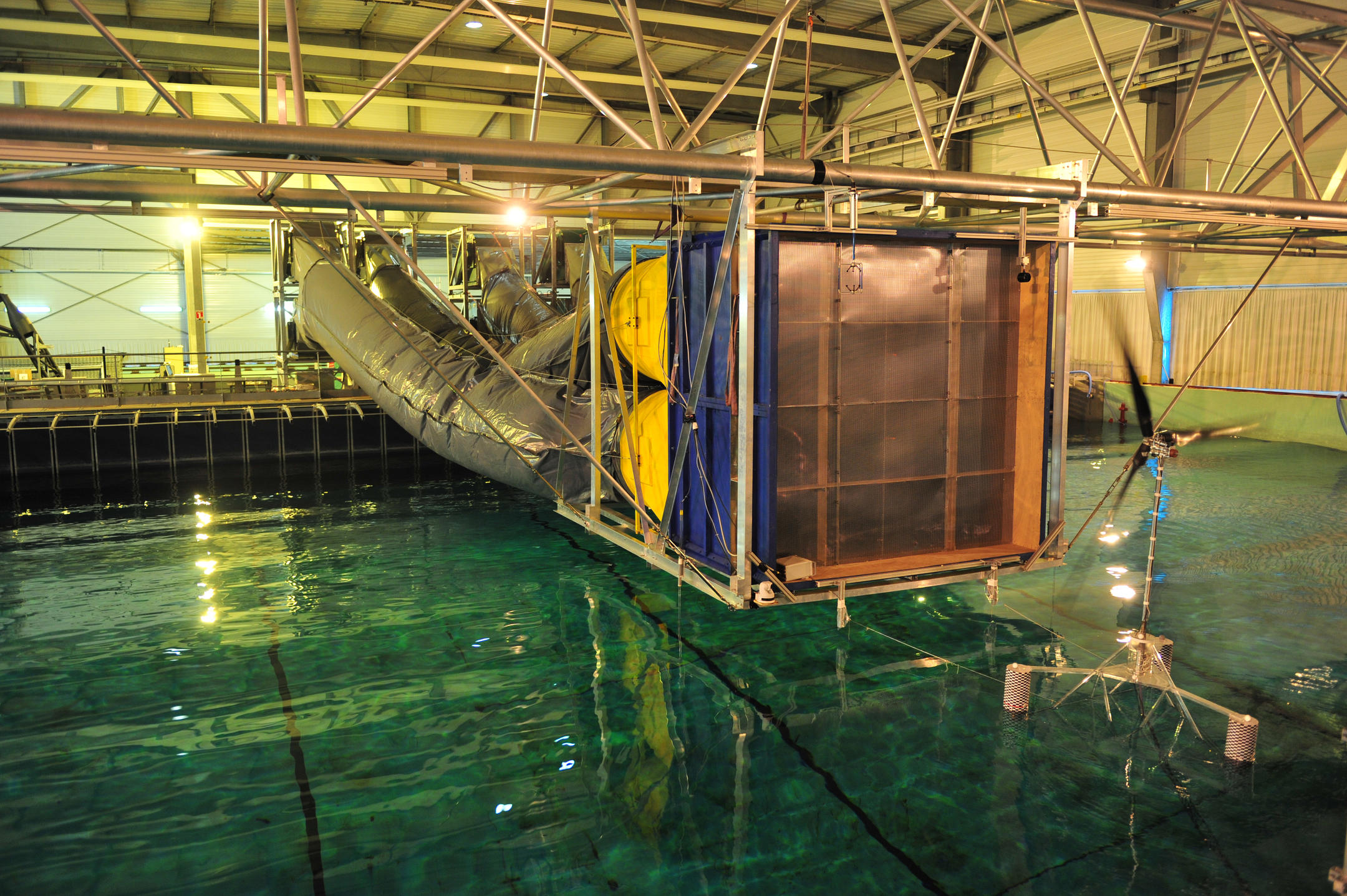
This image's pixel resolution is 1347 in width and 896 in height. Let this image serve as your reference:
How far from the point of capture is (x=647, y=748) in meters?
5.70

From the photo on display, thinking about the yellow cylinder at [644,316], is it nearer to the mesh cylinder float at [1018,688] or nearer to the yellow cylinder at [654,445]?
the yellow cylinder at [654,445]

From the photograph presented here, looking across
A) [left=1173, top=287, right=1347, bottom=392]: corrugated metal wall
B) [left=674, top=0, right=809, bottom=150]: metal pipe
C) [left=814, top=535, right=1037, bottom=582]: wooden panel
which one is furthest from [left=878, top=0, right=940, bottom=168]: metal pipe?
[left=1173, top=287, right=1347, bottom=392]: corrugated metal wall

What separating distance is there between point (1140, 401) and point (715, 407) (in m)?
2.95

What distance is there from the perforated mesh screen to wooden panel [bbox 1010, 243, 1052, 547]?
74 mm

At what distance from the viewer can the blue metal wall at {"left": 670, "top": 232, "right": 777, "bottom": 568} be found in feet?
21.0

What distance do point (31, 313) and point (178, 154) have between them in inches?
1199

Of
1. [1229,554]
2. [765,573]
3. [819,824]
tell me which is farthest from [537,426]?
[1229,554]

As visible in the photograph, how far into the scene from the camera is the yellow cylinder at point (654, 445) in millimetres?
8000

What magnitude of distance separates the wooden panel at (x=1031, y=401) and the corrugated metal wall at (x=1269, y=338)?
13.3 meters

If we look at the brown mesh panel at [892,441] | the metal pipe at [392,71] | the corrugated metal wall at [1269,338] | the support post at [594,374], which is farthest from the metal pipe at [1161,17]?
the corrugated metal wall at [1269,338]

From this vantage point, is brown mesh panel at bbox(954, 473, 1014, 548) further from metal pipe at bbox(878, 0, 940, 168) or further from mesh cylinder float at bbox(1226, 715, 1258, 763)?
metal pipe at bbox(878, 0, 940, 168)

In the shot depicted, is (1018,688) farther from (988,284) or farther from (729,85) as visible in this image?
(729,85)

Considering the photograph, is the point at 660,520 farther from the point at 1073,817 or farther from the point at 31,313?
the point at 31,313

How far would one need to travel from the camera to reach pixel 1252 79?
53.8 ft
